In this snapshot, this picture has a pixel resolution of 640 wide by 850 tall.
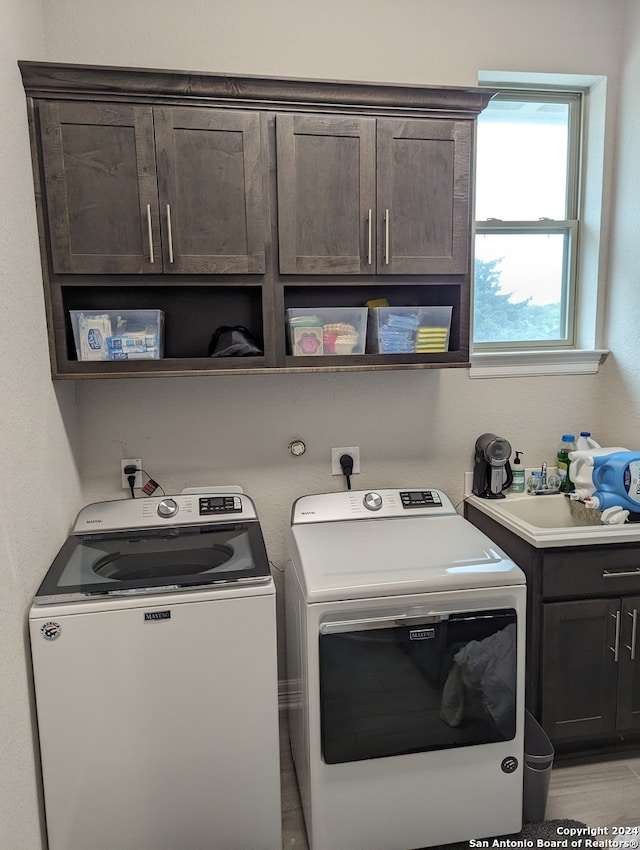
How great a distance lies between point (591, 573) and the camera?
2.01m

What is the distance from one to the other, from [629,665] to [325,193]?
1.94 metres

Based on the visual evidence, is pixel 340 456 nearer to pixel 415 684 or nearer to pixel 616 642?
pixel 415 684

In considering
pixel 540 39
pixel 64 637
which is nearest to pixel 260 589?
pixel 64 637

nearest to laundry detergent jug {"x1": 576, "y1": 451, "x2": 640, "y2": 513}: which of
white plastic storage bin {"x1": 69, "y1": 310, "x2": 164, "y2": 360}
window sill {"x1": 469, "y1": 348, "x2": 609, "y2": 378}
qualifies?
window sill {"x1": 469, "y1": 348, "x2": 609, "y2": 378}

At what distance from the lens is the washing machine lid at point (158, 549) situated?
165cm

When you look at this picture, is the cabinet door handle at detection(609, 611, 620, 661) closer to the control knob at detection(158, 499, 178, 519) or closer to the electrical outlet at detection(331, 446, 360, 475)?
the electrical outlet at detection(331, 446, 360, 475)

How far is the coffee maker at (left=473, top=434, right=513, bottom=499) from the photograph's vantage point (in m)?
2.38

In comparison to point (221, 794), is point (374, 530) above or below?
above

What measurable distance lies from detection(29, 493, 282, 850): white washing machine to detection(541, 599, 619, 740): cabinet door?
3.17 feet

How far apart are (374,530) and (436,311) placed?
2.69 feet

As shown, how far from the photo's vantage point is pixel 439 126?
6.52ft

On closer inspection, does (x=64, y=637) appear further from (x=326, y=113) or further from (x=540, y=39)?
(x=540, y=39)

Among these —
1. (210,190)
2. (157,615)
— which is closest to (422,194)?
(210,190)

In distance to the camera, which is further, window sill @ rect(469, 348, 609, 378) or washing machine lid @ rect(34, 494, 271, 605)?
window sill @ rect(469, 348, 609, 378)
